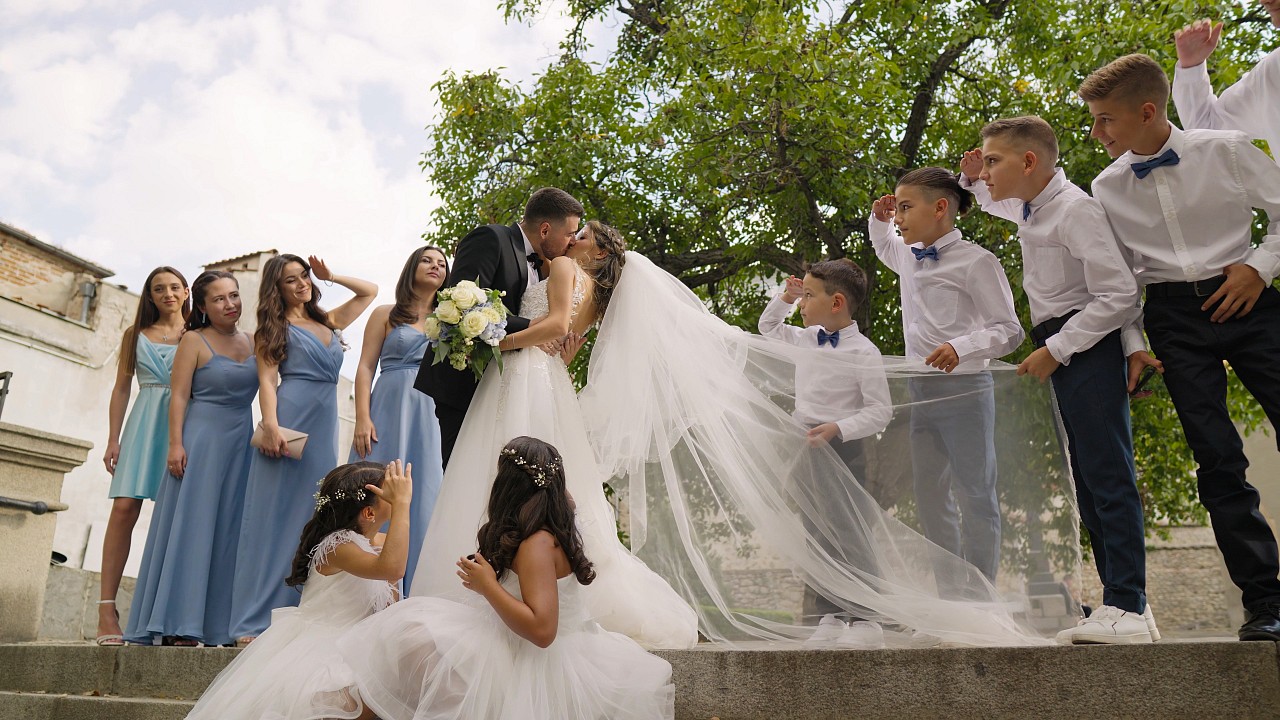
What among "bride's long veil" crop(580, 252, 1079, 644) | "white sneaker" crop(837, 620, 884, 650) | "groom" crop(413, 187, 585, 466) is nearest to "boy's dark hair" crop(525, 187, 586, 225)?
"groom" crop(413, 187, 585, 466)

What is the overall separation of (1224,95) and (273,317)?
5.17 metres

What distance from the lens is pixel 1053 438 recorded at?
3.95m

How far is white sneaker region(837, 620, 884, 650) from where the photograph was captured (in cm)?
379

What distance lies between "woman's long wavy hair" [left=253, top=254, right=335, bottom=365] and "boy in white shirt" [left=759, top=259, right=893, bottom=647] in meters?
3.20

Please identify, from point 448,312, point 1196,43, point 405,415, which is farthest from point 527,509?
point 1196,43

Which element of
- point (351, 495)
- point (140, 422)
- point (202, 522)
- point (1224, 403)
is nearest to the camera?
point (1224, 403)

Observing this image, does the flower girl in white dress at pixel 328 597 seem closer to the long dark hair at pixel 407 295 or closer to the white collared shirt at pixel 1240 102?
the long dark hair at pixel 407 295

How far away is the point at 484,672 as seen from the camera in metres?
3.25

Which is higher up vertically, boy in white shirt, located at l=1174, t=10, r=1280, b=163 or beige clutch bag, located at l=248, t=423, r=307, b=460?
boy in white shirt, located at l=1174, t=10, r=1280, b=163

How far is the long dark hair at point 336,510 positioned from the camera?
403 cm

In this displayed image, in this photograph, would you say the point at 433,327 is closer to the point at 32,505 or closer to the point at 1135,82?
the point at 1135,82

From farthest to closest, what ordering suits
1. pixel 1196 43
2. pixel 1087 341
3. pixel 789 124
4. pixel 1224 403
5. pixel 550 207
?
pixel 789 124
pixel 550 207
pixel 1196 43
pixel 1087 341
pixel 1224 403

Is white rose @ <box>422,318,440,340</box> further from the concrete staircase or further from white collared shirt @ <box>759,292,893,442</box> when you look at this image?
the concrete staircase

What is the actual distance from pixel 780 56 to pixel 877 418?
6545 millimetres
